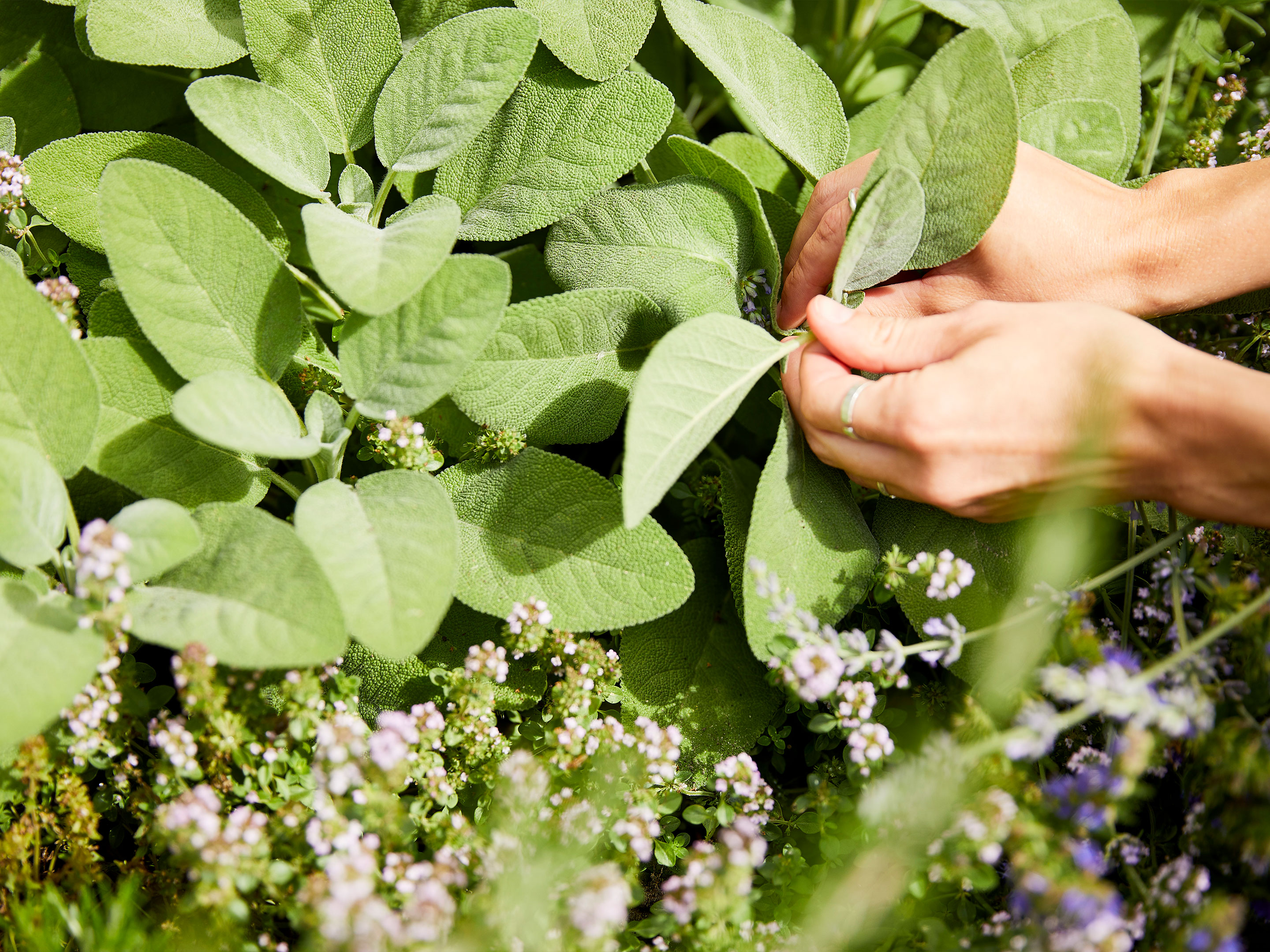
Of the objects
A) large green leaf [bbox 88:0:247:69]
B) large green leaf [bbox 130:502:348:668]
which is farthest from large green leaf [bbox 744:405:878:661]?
large green leaf [bbox 88:0:247:69]

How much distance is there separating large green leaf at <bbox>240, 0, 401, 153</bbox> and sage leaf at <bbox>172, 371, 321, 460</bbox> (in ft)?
1.25

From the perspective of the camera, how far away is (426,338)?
853 millimetres

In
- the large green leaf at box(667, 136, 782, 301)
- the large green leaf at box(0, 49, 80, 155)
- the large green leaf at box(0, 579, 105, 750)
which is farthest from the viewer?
the large green leaf at box(0, 49, 80, 155)

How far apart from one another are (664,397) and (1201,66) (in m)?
1.20

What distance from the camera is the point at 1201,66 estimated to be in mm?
1365

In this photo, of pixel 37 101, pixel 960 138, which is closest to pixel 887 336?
pixel 960 138

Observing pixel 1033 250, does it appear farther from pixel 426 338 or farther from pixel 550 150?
pixel 426 338

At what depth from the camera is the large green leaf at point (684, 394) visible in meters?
0.76

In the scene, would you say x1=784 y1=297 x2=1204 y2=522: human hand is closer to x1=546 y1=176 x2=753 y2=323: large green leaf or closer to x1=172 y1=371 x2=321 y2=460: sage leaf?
x1=546 y1=176 x2=753 y2=323: large green leaf

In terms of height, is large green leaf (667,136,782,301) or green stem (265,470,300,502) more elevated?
large green leaf (667,136,782,301)

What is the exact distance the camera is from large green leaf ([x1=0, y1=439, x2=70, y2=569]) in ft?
2.52

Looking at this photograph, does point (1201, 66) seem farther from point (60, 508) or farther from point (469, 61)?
point (60, 508)

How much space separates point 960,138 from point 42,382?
95 cm

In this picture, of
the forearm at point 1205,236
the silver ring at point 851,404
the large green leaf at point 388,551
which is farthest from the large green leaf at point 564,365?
the forearm at point 1205,236
